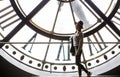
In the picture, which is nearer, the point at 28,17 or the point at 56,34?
the point at 28,17

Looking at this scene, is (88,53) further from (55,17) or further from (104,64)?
(55,17)

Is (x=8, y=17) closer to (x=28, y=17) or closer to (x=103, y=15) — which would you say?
(x=28, y=17)

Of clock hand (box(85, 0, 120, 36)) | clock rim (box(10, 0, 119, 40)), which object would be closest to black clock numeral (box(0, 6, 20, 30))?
clock rim (box(10, 0, 119, 40))

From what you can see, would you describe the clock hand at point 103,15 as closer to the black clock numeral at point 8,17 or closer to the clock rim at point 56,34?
the clock rim at point 56,34

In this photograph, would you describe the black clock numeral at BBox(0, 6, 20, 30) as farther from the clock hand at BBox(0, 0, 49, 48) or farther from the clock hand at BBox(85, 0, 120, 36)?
the clock hand at BBox(85, 0, 120, 36)

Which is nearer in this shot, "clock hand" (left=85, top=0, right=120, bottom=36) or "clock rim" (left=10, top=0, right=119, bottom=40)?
"clock hand" (left=85, top=0, right=120, bottom=36)

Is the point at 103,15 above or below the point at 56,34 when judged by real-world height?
above

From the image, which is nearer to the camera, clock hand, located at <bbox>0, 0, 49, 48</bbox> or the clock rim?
clock hand, located at <bbox>0, 0, 49, 48</bbox>

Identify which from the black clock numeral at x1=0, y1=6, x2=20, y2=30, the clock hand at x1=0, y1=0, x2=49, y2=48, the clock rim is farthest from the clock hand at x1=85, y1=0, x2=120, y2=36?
the black clock numeral at x1=0, y1=6, x2=20, y2=30

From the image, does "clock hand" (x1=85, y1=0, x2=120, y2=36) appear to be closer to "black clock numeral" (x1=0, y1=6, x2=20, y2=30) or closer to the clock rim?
the clock rim

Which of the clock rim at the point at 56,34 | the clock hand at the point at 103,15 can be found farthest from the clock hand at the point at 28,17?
the clock hand at the point at 103,15

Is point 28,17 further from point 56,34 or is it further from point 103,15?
point 103,15

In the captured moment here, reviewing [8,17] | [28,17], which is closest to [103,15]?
[28,17]

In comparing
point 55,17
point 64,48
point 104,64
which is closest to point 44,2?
point 55,17
